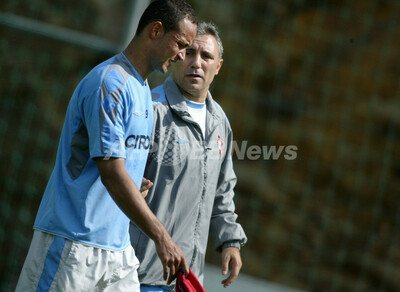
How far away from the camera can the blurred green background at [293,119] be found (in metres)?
5.03

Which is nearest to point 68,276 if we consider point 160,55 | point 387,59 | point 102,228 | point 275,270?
point 102,228

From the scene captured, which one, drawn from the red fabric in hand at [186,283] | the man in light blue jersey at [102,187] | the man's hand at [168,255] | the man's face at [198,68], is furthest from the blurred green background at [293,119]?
the man's hand at [168,255]

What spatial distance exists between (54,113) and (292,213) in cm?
236

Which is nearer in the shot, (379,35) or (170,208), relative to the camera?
(170,208)

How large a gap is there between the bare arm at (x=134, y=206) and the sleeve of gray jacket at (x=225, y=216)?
2.80 ft

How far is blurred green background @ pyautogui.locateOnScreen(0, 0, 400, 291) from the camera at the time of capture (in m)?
5.03

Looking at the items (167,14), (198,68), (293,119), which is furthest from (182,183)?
(293,119)

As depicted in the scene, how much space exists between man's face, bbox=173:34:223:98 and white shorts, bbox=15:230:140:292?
1028mm

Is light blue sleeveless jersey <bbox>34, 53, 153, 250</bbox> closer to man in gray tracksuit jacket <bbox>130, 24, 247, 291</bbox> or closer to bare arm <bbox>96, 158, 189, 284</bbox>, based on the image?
bare arm <bbox>96, 158, 189, 284</bbox>

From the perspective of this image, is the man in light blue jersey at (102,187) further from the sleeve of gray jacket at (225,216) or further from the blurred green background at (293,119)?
the blurred green background at (293,119)

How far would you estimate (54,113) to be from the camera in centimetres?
515

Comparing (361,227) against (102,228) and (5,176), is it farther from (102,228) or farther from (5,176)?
(102,228)

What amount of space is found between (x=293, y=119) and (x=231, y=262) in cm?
298

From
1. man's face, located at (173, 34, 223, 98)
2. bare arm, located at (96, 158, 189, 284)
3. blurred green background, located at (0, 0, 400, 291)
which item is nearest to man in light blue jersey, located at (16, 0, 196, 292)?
bare arm, located at (96, 158, 189, 284)
